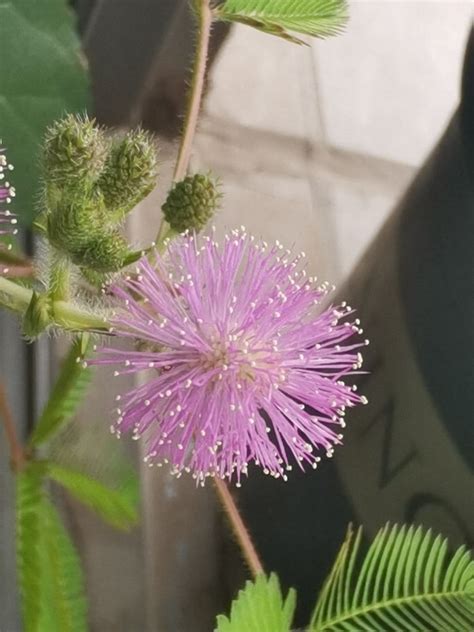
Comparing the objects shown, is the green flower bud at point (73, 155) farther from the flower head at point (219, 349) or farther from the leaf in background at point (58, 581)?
the leaf in background at point (58, 581)

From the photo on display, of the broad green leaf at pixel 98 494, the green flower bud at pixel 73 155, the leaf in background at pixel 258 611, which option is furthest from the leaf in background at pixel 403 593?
the green flower bud at pixel 73 155

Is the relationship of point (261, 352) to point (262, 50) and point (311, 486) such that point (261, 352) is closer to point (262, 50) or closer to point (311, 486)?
point (311, 486)

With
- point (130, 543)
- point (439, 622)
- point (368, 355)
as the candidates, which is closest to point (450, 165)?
point (368, 355)

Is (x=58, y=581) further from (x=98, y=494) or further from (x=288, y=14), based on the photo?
(x=288, y=14)

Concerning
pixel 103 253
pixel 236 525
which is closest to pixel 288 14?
pixel 103 253

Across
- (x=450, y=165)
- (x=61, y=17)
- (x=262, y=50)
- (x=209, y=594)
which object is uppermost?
(x=262, y=50)
